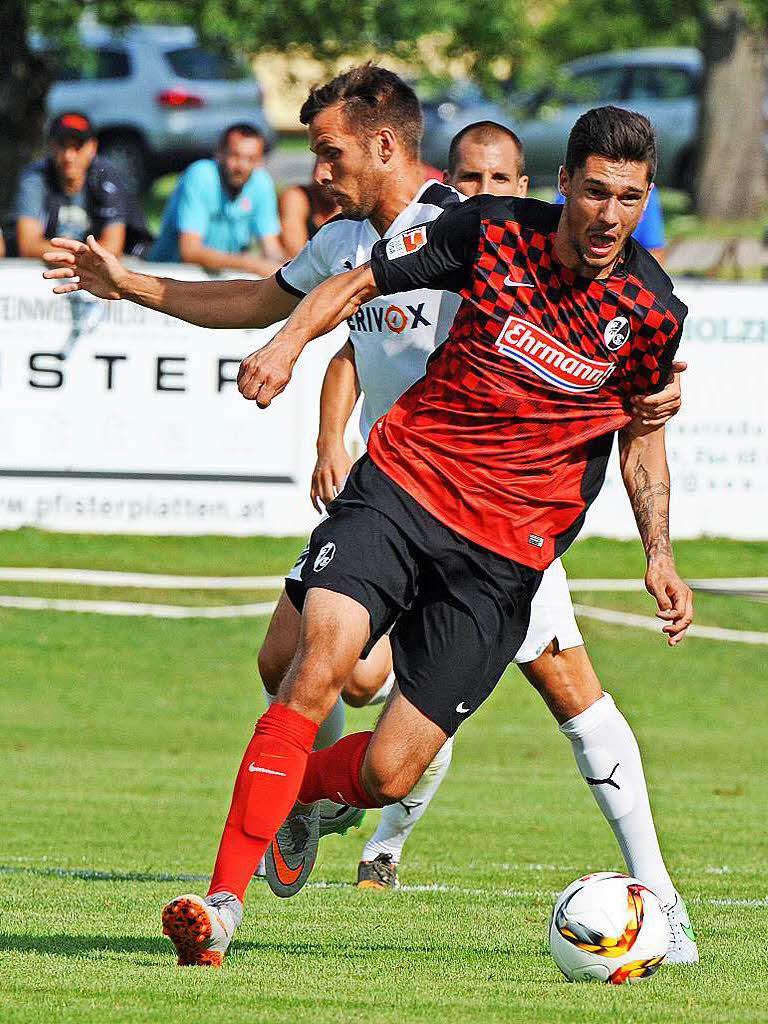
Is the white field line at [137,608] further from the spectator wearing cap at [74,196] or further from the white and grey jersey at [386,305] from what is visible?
the white and grey jersey at [386,305]

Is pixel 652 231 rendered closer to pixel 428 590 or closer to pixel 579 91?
pixel 428 590

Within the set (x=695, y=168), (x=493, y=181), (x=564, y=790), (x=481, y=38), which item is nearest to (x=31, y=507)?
(x=564, y=790)

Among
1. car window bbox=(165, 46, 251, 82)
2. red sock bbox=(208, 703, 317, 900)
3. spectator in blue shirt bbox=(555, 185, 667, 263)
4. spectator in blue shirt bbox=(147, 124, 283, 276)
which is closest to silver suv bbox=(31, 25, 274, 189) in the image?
car window bbox=(165, 46, 251, 82)

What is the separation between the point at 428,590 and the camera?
5.75 meters

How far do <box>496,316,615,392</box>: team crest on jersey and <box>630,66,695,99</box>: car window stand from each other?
27720mm

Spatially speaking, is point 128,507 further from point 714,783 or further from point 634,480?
point 634,480

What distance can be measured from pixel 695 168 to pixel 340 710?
82.0 feet

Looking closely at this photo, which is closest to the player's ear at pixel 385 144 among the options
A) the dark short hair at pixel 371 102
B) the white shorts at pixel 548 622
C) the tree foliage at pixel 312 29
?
the dark short hair at pixel 371 102

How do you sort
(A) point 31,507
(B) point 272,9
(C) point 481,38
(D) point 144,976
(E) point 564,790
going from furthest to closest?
1. (C) point 481,38
2. (B) point 272,9
3. (A) point 31,507
4. (E) point 564,790
5. (D) point 144,976

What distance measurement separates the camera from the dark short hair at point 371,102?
21.0 ft

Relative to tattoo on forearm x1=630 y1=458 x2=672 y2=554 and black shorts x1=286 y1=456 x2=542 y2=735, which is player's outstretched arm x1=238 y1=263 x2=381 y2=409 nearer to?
black shorts x1=286 y1=456 x2=542 y2=735

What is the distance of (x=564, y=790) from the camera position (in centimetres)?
1040

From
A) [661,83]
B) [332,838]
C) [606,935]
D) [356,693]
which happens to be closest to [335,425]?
[356,693]

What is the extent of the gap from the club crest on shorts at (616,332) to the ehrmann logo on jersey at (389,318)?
1014mm
